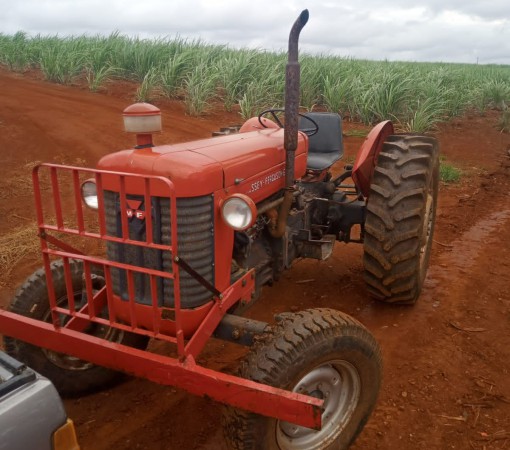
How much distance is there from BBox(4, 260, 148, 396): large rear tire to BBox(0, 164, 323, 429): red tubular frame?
278mm

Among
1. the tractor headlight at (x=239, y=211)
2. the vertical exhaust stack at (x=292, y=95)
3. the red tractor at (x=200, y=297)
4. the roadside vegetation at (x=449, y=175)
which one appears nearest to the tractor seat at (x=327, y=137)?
the red tractor at (x=200, y=297)

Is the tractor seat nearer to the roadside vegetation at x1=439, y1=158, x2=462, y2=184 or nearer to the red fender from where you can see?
the red fender

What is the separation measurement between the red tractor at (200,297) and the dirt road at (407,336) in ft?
1.03

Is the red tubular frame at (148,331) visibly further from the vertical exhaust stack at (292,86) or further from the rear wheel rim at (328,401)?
the vertical exhaust stack at (292,86)

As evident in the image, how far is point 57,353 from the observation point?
2.65m

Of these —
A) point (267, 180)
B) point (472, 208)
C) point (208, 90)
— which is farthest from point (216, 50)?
point (267, 180)

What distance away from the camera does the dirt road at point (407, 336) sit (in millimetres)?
→ 2492

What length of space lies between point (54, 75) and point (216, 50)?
14.9 ft

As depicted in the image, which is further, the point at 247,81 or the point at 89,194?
the point at 247,81

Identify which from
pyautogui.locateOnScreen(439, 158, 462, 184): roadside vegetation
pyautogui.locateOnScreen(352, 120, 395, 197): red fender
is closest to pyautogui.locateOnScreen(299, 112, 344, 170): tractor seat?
pyautogui.locateOnScreen(352, 120, 395, 197): red fender

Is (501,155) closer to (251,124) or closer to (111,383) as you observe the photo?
(251,124)

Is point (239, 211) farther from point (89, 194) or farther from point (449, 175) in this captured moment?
point (449, 175)

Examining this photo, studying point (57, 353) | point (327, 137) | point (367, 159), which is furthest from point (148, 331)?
point (327, 137)

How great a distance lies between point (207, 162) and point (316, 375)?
108cm
